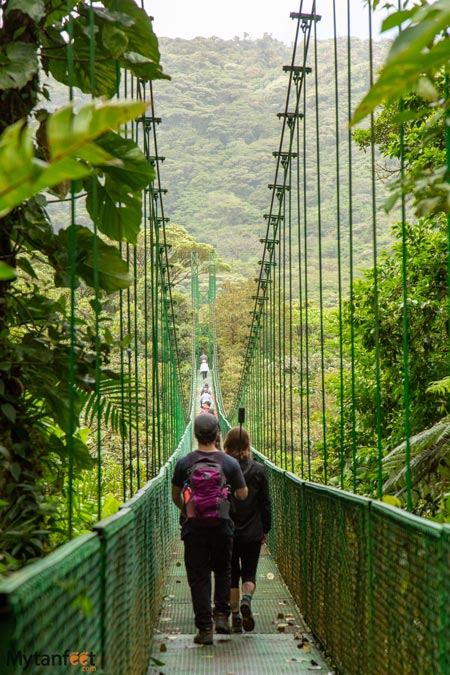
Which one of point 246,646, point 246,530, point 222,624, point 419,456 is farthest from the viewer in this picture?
point 419,456

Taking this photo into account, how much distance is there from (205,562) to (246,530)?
1.66 ft

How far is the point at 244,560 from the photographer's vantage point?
3773 millimetres

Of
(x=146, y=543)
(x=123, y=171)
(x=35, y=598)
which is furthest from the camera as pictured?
(x=146, y=543)

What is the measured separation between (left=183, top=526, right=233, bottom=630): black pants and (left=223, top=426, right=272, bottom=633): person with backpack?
28 centimetres

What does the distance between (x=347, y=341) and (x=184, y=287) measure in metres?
37.3

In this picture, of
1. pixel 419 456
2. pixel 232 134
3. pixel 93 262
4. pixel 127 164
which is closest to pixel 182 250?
pixel 232 134

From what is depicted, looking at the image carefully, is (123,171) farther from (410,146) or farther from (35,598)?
(410,146)

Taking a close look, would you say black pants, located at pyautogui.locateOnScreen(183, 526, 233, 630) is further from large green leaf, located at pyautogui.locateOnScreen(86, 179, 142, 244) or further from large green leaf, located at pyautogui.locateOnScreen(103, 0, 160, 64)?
large green leaf, located at pyautogui.locateOnScreen(103, 0, 160, 64)

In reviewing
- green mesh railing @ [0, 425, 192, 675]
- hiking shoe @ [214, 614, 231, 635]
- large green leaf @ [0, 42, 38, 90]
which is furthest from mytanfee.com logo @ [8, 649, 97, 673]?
hiking shoe @ [214, 614, 231, 635]

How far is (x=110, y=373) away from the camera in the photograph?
224cm

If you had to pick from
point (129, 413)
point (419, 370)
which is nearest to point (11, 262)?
point (129, 413)

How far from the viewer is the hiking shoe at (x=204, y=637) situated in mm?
3133

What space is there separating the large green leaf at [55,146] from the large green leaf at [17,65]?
158cm

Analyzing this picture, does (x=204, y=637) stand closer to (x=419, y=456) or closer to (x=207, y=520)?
(x=207, y=520)
